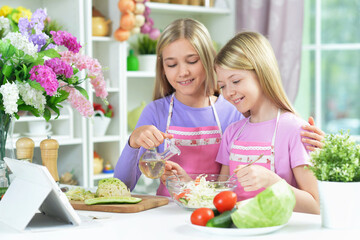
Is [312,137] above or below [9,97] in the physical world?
below

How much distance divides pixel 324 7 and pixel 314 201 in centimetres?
239

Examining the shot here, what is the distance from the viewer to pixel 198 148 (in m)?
2.11

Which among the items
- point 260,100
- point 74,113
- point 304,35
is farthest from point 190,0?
point 260,100

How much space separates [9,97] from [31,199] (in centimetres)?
32

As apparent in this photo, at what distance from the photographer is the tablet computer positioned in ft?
4.34

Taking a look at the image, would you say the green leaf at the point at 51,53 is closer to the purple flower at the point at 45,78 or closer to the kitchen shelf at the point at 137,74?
the purple flower at the point at 45,78

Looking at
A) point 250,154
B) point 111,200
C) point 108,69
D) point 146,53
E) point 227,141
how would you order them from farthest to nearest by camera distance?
point 146,53 → point 108,69 → point 227,141 → point 250,154 → point 111,200

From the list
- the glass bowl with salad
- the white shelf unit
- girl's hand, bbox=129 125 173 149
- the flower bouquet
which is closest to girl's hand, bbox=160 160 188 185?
girl's hand, bbox=129 125 173 149

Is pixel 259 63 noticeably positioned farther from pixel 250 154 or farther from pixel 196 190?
pixel 196 190

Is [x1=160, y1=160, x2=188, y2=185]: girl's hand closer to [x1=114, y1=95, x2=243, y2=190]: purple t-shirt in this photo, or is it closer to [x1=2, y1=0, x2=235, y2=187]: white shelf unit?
[x1=114, y1=95, x2=243, y2=190]: purple t-shirt

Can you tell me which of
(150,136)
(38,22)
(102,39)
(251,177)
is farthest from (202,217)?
(102,39)

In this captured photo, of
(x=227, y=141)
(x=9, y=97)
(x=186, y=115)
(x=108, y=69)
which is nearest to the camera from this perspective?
(x=9, y=97)

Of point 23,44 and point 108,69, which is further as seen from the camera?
point 108,69

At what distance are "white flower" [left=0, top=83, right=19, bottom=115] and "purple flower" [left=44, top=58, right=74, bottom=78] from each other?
→ 174mm
